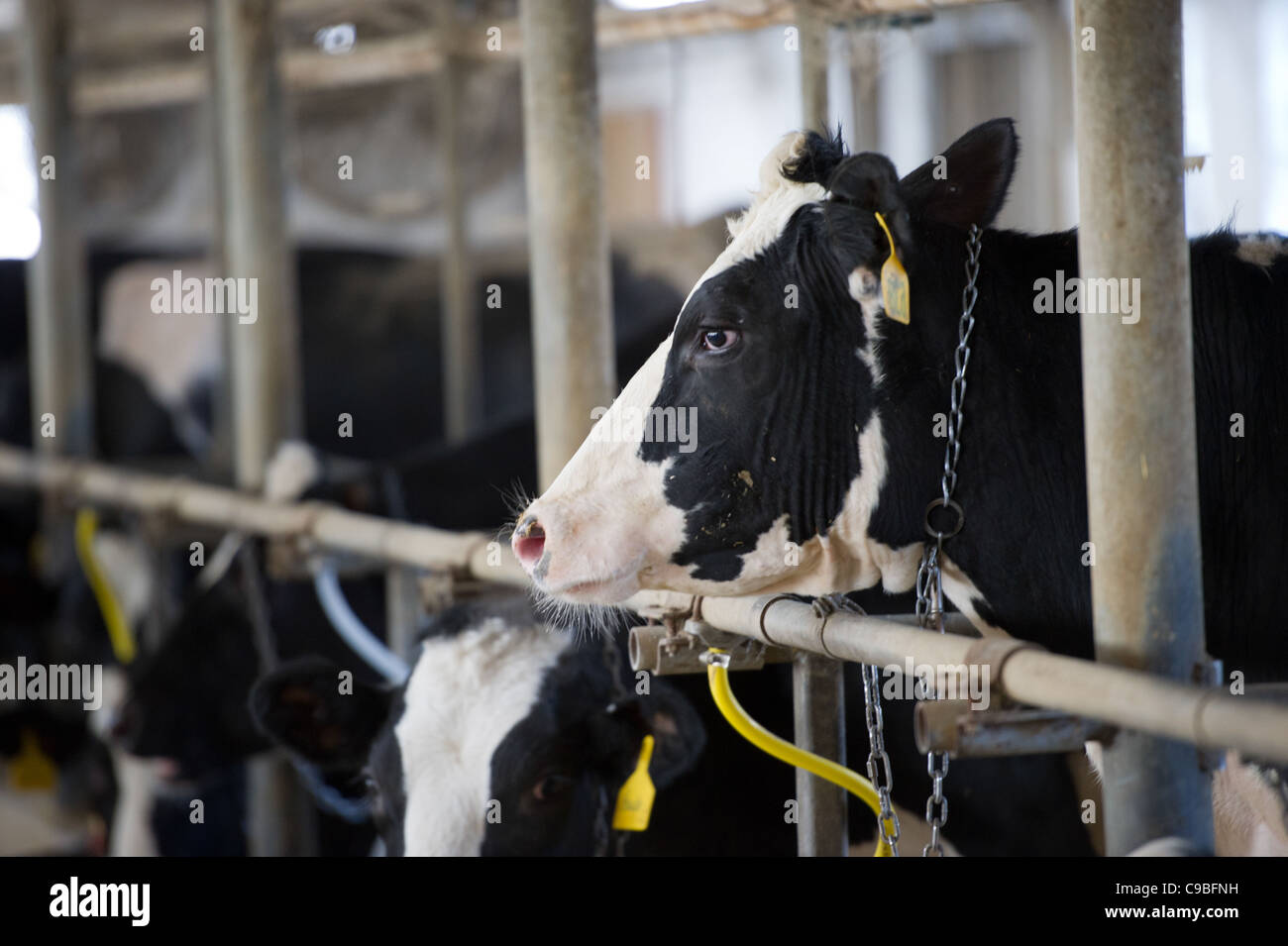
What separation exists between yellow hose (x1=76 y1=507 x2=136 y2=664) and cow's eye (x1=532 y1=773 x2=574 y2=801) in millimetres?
2744

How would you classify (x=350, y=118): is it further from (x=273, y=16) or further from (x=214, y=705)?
(x=214, y=705)

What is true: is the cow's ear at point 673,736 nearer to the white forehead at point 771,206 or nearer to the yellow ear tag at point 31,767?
the white forehead at point 771,206

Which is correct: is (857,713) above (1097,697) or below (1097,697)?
below

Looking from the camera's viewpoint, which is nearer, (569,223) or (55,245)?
(569,223)

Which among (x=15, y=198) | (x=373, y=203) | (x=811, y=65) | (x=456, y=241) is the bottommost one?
(x=811, y=65)

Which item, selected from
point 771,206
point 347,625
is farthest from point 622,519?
point 347,625

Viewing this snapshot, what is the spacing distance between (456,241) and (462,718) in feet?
10.9

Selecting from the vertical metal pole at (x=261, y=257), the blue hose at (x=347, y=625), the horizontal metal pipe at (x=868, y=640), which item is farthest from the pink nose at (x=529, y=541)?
the vertical metal pole at (x=261, y=257)

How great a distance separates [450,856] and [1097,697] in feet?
4.53

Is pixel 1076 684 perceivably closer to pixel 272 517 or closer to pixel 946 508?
pixel 946 508

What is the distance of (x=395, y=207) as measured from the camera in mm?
9898

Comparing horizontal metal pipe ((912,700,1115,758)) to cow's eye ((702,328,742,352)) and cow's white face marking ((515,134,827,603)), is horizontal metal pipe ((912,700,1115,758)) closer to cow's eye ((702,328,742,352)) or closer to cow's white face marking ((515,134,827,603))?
cow's white face marking ((515,134,827,603))

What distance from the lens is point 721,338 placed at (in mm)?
2043
